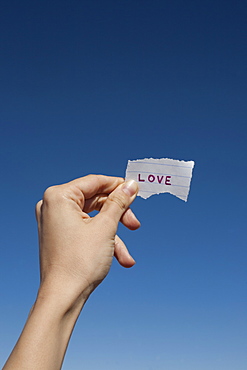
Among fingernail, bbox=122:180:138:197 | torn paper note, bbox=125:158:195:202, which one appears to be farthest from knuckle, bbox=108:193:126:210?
torn paper note, bbox=125:158:195:202

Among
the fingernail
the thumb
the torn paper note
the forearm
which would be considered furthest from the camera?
the torn paper note

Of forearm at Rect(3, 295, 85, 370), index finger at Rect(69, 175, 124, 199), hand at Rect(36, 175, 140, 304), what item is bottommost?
forearm at Rect(3, 295, 85, 370)

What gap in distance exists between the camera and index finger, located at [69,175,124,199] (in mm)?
4602

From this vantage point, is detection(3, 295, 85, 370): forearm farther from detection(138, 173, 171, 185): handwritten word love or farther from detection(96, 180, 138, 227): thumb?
detection(138, 173, 171, 185): handwritten word love

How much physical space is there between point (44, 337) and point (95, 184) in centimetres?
226

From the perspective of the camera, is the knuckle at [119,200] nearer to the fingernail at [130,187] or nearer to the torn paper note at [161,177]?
the fingernail at [130,187]

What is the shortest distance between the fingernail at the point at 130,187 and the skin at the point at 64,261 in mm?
46

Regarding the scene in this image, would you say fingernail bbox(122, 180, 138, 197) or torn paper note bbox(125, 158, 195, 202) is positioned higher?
torn paper note bbox(125, 158, 195, 202)

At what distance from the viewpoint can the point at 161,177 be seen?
5426mm

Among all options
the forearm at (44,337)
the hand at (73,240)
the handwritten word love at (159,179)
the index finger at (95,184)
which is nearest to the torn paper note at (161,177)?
the handwritten word love at (159,179)

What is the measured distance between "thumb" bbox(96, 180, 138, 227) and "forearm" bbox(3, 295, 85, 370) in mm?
1120

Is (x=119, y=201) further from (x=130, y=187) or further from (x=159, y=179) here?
(x=159, y=179)

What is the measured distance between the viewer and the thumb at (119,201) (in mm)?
4230

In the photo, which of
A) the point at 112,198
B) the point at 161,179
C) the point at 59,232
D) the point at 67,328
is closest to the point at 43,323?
the point at 67,328
